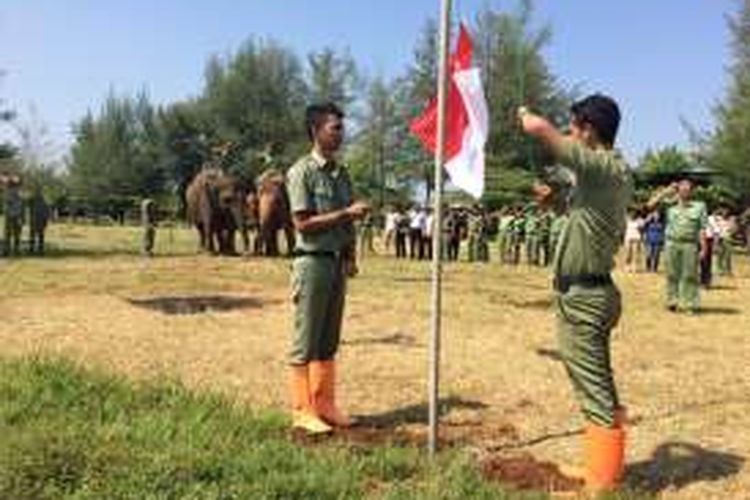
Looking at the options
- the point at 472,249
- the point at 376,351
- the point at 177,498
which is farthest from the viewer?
the point at 472,249

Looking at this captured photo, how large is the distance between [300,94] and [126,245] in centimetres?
4202

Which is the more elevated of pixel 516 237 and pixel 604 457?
pixel 516 237

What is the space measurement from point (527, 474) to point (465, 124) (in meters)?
2.06

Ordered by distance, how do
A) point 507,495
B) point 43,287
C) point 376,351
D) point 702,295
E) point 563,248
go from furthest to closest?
1. point 702,295
2. point 43,287
3. point 376,351
4. point 563,248
5. point 507,495

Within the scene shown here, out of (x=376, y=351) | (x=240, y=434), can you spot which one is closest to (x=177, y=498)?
(x=240, y=434)

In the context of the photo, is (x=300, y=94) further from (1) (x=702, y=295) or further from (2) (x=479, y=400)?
(2) (x=479, y=400)

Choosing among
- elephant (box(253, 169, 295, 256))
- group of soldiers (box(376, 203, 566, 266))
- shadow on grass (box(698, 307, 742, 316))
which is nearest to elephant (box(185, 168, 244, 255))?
elephant (box(253, 169, 295, 256))

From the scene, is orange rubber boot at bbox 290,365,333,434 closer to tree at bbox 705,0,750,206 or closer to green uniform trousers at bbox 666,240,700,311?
green uniform trousers at bbox 666,240,700,311

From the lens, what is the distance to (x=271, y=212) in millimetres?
26656

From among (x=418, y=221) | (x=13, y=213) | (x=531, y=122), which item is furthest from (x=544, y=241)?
(x=531, y=122)

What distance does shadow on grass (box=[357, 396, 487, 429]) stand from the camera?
30.2ft

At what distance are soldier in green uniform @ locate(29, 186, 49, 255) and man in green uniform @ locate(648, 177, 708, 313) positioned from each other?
15641mm

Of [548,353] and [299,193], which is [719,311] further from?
[299,193]

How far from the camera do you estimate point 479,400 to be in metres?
10.1
